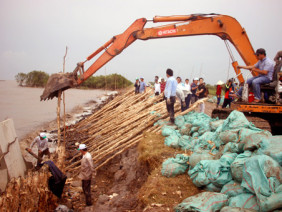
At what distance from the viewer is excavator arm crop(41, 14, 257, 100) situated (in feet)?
19.0

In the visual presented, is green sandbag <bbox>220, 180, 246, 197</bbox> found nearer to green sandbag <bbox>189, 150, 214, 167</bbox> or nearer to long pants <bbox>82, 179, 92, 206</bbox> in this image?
green sandbag <bbox>189, 150, 214, 167</bbox>

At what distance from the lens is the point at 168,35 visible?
21.2ft

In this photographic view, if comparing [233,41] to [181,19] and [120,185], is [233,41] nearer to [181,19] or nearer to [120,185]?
[181,19]

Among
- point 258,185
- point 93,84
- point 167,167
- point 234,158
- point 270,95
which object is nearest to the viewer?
point 258,185

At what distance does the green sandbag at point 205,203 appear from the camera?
273cm

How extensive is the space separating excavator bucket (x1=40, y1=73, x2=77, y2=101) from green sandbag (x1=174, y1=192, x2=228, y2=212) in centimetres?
425

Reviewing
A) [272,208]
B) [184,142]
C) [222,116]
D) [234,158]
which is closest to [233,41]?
[222,116]

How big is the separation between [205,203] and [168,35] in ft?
16.6

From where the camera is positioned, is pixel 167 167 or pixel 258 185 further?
pixel 167 167

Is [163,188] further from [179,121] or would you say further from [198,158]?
[179,121]

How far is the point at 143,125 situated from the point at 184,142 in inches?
97.5

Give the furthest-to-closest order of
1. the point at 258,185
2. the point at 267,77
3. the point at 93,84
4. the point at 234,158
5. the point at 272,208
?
the point at 93,84 < the point at 267,77 < the point at 234,158 < the point at 258,185 < the point at 272,208

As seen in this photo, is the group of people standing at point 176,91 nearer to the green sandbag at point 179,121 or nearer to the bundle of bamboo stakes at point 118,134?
the green sandbag at point 179,121

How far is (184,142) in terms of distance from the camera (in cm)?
531
